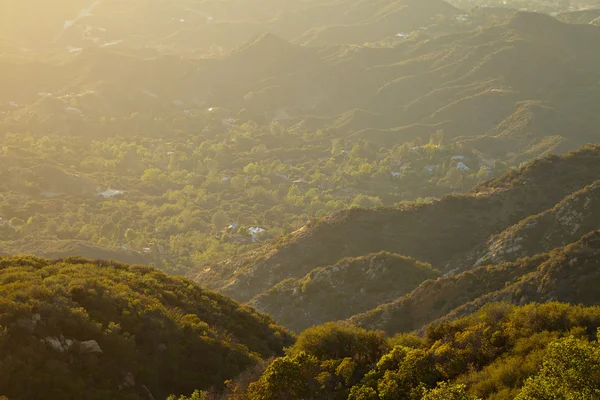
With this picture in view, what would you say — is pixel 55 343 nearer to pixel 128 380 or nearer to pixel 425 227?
pixel 128 380

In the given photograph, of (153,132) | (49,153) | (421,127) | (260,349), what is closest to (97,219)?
(49,153)

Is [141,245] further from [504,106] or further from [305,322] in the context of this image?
[504,106]

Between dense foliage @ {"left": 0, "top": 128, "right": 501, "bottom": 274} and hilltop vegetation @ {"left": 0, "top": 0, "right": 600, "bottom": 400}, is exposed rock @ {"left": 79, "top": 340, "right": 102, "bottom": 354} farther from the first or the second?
dense foliage @ {"left": 0, "top": 128, "right": 501, "bottom": 274}

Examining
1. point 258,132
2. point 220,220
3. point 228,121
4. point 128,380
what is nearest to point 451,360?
point 128,380

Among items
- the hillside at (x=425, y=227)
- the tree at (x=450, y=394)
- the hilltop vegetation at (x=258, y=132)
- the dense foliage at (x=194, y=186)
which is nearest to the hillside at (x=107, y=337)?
the tree at (x=450, y=394)

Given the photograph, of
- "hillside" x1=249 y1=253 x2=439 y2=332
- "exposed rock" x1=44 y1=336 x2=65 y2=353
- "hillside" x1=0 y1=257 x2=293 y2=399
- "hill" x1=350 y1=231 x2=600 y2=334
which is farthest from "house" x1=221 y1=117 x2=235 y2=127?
"exposed rock" x1=44 y1=336 x2=65 y2=353

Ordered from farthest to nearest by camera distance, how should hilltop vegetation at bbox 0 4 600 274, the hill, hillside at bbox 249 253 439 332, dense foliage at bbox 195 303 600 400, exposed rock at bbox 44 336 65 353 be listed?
hilltop vegetation at bbox 0 4 600 274 → hillside at bbox 249 253 439 332 → the hill → exposed rock at bbox 44 336 65 353 → dense foliage at bbox 195 303 600 400
